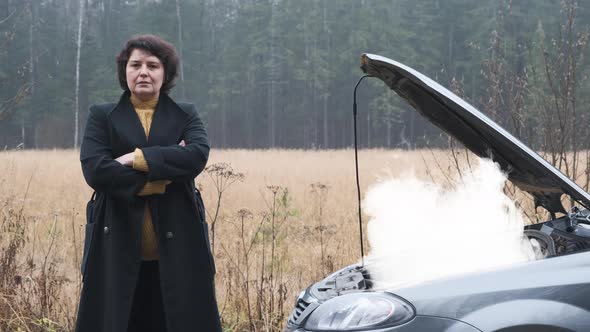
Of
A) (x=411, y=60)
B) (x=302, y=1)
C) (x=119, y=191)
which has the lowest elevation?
(x=119, y=191)

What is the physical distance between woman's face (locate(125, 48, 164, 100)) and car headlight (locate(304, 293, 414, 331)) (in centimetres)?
160

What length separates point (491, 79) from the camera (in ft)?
20.9

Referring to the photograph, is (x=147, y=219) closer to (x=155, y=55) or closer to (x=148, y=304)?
(x=148, y=304)

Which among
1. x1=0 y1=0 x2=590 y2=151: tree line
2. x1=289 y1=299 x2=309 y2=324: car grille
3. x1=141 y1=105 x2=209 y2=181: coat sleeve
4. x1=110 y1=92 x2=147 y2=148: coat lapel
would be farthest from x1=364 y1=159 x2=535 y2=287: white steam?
x1=0 y1=0 x2=590 y2=151: tree line

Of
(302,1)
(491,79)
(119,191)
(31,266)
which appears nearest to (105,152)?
(119,191)

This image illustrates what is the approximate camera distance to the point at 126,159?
10.5 feet

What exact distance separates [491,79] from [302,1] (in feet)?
152

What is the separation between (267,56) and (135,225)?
51.3 metres

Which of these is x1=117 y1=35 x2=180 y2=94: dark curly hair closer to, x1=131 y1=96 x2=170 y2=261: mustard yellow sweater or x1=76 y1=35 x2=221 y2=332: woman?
x1=76 y1=35 x2=221 y2=332: woman

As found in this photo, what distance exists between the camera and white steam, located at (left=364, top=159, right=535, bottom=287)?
120 inches

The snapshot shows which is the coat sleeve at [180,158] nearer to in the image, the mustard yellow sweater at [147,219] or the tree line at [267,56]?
the mustard yellow sweater at [147,219]

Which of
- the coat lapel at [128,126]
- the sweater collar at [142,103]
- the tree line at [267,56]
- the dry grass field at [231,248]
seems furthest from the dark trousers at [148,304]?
the tree line at [267,56]

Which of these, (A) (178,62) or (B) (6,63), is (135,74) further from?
(B) (6,63)

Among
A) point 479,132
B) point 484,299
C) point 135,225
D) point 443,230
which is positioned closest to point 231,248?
point 443,230
